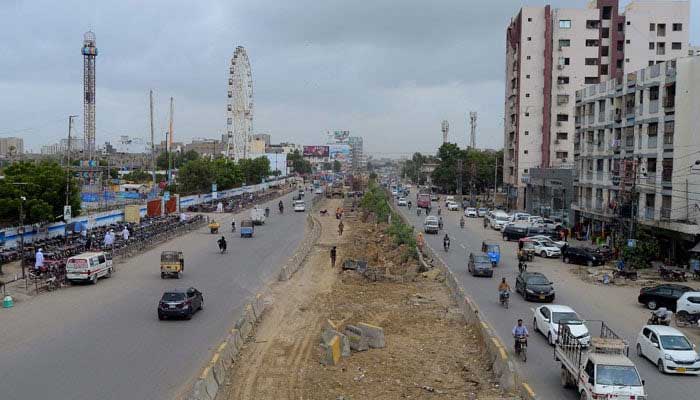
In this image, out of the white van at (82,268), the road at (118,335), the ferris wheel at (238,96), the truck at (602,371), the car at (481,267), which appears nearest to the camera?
the truck at (602,371)

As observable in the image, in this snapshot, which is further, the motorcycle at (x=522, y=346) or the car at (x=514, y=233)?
the car at (x=514, y=233)

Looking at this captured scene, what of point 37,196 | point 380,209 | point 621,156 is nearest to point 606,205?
point 621,156

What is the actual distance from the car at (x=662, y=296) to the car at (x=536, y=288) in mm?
3826

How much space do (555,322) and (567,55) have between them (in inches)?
2601

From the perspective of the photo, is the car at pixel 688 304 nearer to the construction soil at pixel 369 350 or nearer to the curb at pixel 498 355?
the curb at pixel 498 355

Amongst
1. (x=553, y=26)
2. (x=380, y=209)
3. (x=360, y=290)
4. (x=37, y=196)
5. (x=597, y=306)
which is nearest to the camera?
(x=597, y=306)

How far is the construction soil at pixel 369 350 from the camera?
16453 mm

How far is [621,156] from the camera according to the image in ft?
162

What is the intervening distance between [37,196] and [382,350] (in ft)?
101

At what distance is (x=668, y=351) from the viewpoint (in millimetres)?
18281

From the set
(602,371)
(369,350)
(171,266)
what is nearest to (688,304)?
(369,350)

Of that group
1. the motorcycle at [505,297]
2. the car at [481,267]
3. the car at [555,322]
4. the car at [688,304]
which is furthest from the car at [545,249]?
the car at [555,322]

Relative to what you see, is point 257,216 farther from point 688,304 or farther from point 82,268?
point 688,304

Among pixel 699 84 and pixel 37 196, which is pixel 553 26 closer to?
pixel 699 84
